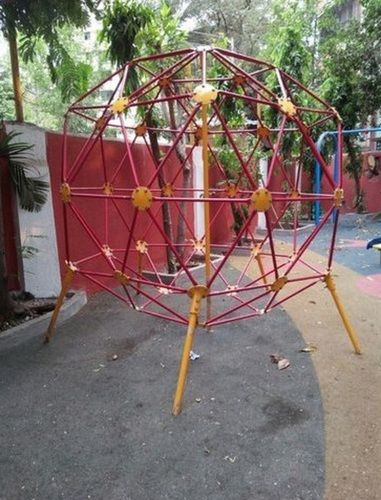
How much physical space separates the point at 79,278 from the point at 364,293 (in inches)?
128

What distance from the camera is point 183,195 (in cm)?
636

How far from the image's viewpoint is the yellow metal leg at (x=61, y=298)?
10.9ft

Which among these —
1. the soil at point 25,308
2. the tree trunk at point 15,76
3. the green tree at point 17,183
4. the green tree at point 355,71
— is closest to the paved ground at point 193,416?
the soil at point 25,308

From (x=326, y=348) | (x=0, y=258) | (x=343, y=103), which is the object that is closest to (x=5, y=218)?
(x=0, y=258)

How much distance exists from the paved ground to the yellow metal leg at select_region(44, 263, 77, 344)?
4.0 inches

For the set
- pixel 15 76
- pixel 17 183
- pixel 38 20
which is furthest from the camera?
pixel 15 76

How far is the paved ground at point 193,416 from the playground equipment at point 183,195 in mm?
254

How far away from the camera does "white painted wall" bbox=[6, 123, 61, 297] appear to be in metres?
4.21

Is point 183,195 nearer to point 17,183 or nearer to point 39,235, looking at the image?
point 39,235

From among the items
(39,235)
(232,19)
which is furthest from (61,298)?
(232,19)

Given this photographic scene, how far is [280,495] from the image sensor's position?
6.21ft

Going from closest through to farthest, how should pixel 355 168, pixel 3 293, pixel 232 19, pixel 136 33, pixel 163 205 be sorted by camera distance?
1. pixel 3 293
2. pixel 136 33
3. pixel 163 205
4. pixel 355 168
5. pixel 232 19

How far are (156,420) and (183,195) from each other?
4.24 m

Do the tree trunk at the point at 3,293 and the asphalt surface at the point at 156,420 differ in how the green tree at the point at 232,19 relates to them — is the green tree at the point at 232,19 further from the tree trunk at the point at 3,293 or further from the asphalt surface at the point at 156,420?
the asphalt surface at the point at 156,420
